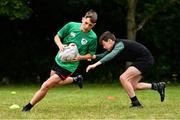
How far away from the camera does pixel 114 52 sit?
9828 millimetres

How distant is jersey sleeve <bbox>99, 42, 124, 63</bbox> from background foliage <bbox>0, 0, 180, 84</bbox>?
15442 millimetres

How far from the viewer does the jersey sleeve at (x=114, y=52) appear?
9.73 meters

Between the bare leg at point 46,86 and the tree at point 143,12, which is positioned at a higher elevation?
the bare leg at point 46,86

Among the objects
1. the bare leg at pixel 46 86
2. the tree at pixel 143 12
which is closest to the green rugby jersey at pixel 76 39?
the bare leg at pixel 46 86

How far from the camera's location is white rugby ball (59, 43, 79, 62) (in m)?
9.70

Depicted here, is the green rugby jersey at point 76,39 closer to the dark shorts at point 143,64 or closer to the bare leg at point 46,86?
the bare leg at point 46,86

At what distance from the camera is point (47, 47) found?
26203 mm

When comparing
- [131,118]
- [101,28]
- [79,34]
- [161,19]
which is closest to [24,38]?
[101,28]

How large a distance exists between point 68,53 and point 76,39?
421 mm

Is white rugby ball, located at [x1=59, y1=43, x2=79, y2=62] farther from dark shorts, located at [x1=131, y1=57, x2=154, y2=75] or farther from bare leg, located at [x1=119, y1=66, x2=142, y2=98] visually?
dark shorts, located at [x1=131, y1=57, x2=154, y2=75]

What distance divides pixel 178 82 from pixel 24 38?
7.57 m

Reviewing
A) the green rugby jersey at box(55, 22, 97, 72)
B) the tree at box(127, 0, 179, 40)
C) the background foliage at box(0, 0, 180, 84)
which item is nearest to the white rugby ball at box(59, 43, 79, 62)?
the green rugby jersey at box(55, 22, 97, 72)

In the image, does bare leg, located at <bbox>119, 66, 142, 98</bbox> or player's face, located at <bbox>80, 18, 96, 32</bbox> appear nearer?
player's face, located at <bbox>80, 18, 96, 32</bbox>

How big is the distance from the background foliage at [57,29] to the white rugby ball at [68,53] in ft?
51.2
